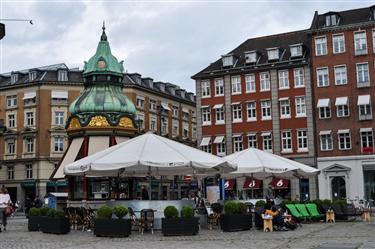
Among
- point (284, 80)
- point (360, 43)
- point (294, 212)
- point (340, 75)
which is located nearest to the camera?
point (294, 212)

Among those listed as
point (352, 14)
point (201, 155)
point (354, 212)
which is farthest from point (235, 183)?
point (201, 155)

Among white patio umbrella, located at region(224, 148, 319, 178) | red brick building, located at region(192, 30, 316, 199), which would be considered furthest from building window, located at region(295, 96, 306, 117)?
white patio umbrella, located at region(224, 148, 319, 178)

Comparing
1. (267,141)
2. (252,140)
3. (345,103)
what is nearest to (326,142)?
(345,103)

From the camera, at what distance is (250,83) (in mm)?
55688

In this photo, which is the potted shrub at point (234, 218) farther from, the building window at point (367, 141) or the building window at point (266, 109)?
the building window at point (266, 109)

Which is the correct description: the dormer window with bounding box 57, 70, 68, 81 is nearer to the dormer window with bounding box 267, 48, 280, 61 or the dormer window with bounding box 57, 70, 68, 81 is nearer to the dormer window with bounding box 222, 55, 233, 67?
the dormer window with bounding box 222, 55, 233, 67

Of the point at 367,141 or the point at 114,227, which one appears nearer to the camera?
the point at 114,227

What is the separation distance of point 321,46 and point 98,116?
31.6m

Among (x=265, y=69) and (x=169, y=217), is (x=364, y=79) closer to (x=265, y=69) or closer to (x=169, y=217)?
(x=265, y=69)

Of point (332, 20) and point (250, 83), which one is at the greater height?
point (332, 20)

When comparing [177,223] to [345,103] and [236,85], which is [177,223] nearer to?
[345,103]

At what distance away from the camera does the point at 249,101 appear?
55.5 meters

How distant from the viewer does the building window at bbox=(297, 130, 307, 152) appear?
52844 millimetres

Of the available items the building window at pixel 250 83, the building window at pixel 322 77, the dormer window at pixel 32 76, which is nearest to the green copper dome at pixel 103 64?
the building window at pixel 250 83
